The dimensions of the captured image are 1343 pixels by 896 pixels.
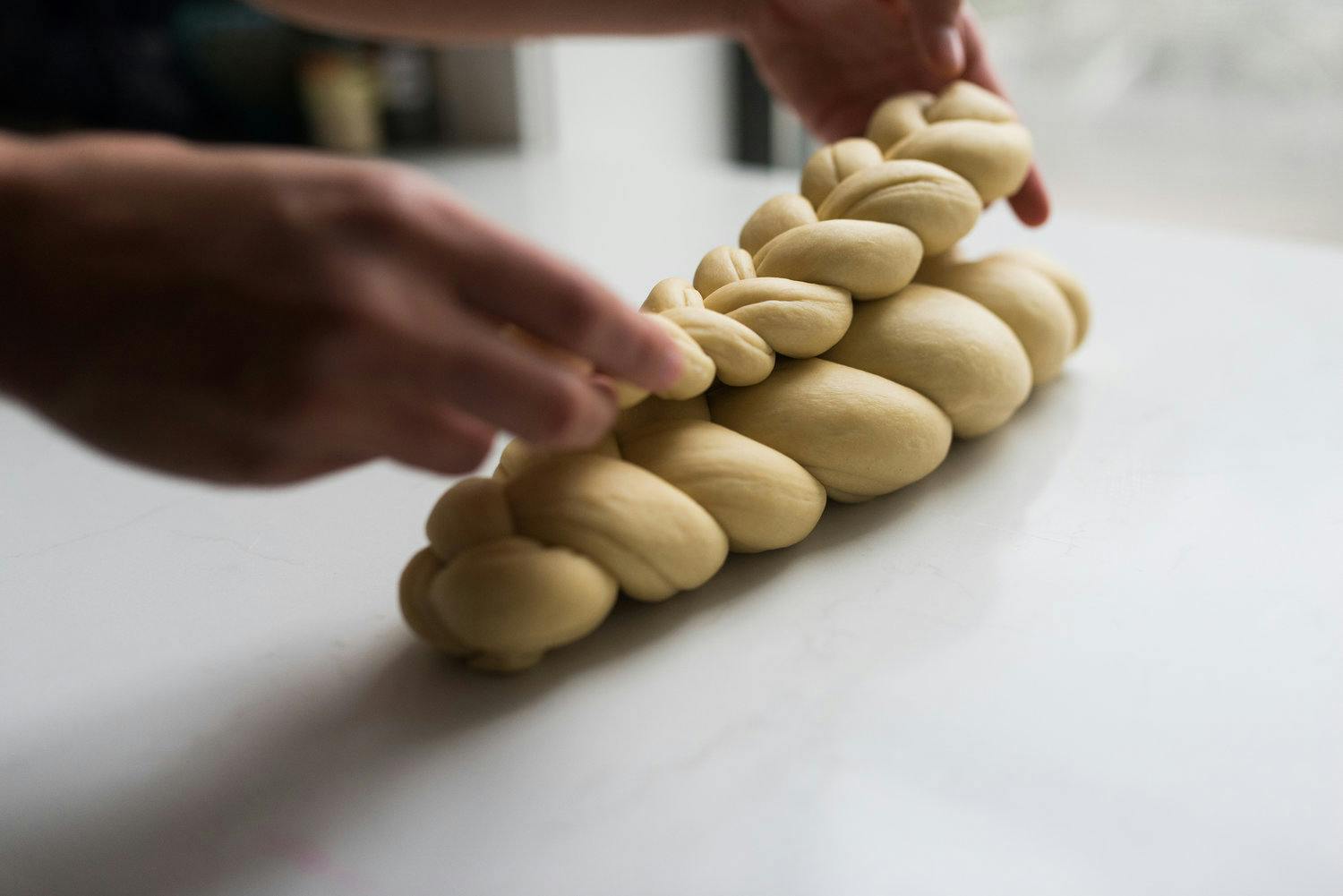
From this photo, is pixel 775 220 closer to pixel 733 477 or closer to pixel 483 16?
pixel 733 477

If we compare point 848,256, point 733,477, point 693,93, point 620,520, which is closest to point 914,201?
point 848,256

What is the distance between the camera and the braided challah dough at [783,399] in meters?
0.84

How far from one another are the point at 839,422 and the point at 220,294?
54cm

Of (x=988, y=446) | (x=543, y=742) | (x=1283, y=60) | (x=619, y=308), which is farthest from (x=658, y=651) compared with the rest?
(x=1283, y=60)

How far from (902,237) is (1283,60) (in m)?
1.77

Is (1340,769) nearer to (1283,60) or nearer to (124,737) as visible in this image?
(124,737)

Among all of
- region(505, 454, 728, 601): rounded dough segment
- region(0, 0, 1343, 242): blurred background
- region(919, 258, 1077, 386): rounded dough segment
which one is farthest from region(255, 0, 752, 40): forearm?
region(0, 0, 1343, 242): blurred background

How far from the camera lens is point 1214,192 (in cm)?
253

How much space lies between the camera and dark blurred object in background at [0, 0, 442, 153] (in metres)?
2.77

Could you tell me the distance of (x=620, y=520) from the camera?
841 mm

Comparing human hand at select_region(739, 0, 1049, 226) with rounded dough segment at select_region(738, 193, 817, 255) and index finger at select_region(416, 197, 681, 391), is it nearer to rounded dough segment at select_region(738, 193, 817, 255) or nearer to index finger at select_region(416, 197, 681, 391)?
rounded dough segment at select_region(738, 193, 817, 255)

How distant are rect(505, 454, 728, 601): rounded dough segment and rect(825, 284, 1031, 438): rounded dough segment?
0.26 meters

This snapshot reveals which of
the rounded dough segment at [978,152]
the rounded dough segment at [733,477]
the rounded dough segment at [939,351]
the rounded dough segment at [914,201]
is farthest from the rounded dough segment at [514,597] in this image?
the rounded dough segment at [978,152]

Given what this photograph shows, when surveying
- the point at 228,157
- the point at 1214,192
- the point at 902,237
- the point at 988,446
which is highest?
the point at 228,157
